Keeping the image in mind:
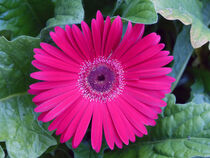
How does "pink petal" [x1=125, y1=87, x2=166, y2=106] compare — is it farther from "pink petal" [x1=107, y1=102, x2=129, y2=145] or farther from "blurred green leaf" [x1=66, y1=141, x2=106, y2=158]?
"blurred green leaf" [x1=66, y1=141, x2=106, y2=158]

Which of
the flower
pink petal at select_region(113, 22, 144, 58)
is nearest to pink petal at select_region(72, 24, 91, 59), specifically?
the flower

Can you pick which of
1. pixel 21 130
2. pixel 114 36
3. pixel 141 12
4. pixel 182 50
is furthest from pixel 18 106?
pixel 182 50

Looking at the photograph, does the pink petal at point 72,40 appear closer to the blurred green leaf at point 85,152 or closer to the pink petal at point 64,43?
the pink petal at point 64,43

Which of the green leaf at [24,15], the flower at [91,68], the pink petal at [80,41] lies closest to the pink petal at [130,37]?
the flower at [91,68]

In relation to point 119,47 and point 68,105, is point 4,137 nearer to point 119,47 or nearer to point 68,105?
point 68,105

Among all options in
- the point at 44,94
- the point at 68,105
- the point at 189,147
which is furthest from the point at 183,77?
the point at 44,94

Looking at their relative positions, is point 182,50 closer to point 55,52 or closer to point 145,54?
point 145,54
